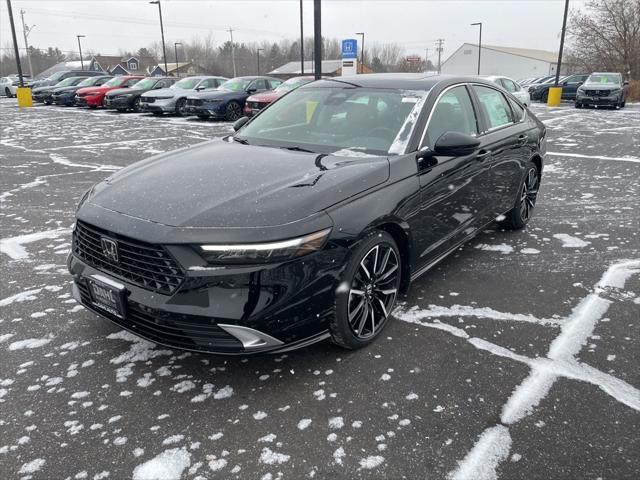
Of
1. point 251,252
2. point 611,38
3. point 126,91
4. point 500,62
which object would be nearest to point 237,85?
point 126,91

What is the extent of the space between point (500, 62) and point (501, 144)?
293 feet

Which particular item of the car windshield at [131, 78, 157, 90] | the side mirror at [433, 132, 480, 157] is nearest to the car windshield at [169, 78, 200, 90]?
the car windshield at [131, 78, 157, 90]

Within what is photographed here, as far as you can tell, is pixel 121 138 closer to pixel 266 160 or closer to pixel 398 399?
pixel 266 160

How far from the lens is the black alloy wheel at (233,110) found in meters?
16.3

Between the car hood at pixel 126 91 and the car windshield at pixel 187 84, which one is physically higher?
the car windshield at pixel 187 84

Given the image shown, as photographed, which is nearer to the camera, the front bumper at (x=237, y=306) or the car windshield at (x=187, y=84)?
the front bumper at (x=237, y=306)

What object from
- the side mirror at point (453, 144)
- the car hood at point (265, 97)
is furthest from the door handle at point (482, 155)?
the car hood at point (265, 97)

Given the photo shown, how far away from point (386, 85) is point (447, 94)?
1.53 ft

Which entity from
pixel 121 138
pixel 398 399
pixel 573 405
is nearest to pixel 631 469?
pixel 573 405

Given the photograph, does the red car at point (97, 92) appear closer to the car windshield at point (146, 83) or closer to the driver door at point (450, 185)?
the car windshield at point (146, 83)

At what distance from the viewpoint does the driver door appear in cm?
339

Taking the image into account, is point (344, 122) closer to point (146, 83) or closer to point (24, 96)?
point (146, 83)

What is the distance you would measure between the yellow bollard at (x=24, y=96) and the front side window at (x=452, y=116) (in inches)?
959

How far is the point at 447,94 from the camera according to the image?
382 cm
